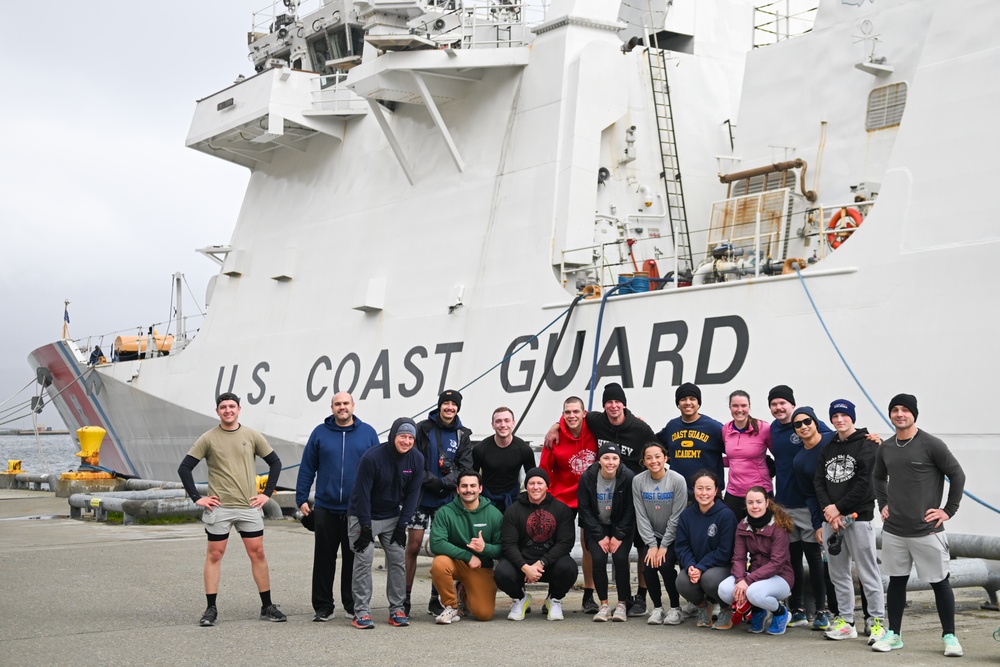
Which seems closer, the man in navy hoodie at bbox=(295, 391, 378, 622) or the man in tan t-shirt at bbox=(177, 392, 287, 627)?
the man in tan t-shirt at bbox=(177, 392, 287, 627)

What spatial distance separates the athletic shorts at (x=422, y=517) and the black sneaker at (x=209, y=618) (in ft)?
4.13

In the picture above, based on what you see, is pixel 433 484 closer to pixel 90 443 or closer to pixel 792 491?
pixel 792 491

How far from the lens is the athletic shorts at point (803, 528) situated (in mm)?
6066

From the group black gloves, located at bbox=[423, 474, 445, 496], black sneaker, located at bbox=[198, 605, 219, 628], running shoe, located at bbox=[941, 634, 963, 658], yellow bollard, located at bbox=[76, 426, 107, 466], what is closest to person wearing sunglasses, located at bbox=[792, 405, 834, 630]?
running shoe, located at bbox=[941, 634, 963, 658]

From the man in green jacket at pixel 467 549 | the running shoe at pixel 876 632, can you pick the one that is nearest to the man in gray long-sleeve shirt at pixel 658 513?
the man in green jacket at pixel 467 549

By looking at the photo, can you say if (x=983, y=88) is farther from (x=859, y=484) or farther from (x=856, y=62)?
(x=859, y=484)

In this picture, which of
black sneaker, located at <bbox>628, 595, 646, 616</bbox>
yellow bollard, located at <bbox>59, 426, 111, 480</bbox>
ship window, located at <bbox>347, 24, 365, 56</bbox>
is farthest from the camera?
yellow bollard, located at <bbox>59, 426, 111, 480</bbox>

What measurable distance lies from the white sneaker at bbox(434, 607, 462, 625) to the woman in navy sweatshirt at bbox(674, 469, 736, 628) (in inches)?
51.0

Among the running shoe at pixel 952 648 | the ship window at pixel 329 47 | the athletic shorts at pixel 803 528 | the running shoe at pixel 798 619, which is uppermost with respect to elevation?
the ship window at pixel 329 47

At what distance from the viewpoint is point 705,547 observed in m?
6.19

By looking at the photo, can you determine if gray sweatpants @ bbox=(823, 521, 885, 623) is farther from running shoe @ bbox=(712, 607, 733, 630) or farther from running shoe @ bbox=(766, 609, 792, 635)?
running shoe @ bbox=(712, 607, 733, 630)

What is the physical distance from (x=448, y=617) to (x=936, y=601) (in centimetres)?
262

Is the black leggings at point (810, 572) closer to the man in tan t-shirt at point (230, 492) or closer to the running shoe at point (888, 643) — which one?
the running shoe at point (888, 643)

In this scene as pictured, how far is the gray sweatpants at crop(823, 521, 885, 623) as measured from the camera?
5719mm
